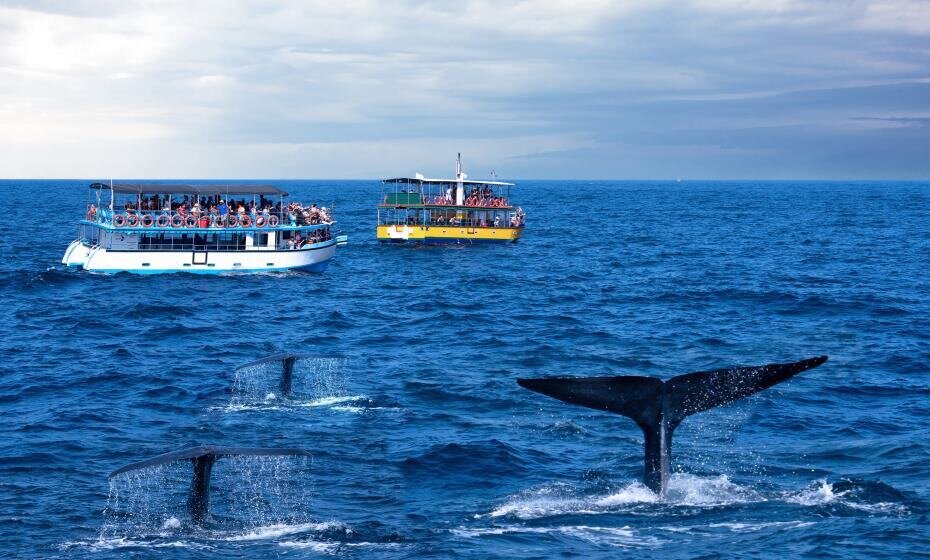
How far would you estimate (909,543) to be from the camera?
20.9 meters

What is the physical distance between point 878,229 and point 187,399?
111m

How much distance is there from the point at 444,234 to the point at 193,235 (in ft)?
97.1

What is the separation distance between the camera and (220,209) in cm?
7000

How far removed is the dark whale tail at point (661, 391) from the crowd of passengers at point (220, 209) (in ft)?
173

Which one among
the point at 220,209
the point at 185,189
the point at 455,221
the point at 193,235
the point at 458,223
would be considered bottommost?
the point at 193,235

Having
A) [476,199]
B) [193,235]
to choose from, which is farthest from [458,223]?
[193,235]

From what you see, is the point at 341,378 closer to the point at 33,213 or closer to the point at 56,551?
the point at 56,551

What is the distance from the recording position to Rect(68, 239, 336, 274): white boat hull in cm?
6850

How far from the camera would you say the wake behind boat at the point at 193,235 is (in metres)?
67.8

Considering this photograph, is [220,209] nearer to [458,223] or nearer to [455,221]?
[455,221]

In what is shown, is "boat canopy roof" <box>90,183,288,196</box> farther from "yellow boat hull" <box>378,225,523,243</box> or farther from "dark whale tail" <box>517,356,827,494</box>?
"dark whale tail" <box>517,356,827,494</box>

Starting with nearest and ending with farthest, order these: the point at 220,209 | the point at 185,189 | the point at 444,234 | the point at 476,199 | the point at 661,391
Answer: the point at 661,391 → the point at 185,189 → the point at 220,209 → the point at 444,234 → the point at 476,199

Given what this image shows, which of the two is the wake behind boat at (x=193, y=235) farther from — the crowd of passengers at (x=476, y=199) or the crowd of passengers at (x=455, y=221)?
the crowd of passengers at (x=476, y=199)

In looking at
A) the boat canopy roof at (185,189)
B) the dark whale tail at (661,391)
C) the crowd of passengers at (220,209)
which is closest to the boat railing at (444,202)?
the crowd of passengers at (220,209)
